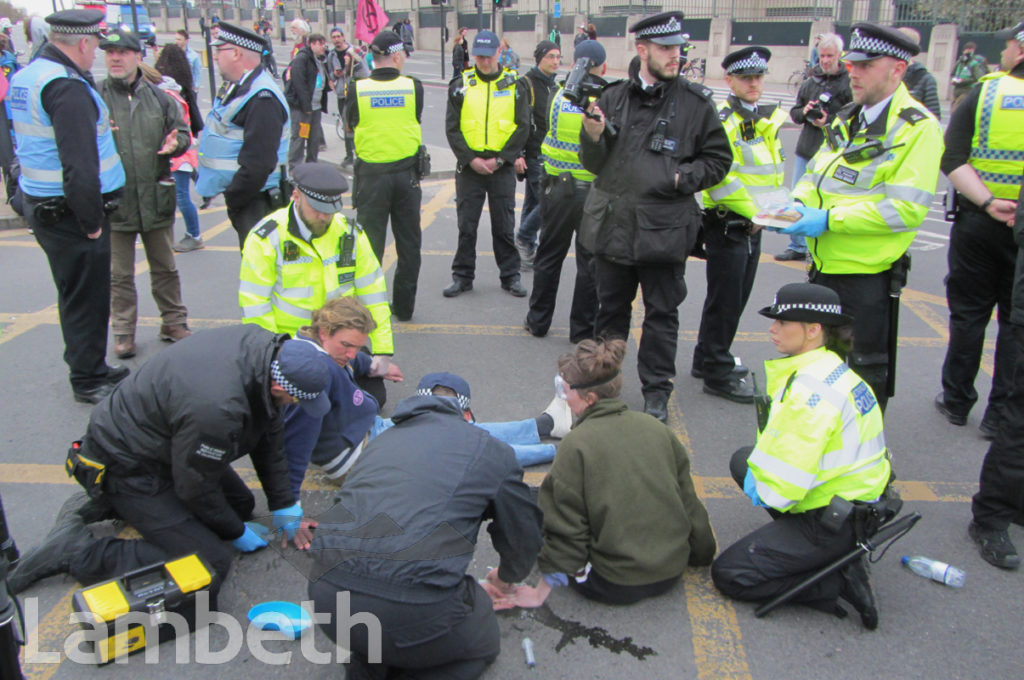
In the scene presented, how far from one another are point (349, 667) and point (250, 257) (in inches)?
89.7

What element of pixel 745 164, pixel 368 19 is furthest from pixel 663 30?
pixel 368 19

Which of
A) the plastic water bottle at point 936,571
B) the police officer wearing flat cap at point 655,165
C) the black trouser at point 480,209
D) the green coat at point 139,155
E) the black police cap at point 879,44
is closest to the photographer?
the plastic water bottle at point 936,571

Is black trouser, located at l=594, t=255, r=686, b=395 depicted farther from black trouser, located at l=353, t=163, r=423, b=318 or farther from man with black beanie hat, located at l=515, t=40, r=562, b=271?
man with black beanie hat, located at l=515, t=40, r=562, b=271

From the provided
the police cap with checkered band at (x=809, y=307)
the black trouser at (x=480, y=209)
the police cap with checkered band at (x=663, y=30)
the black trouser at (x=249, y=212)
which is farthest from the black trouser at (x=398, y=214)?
the police cap with checkered band at (x=809, y=307)

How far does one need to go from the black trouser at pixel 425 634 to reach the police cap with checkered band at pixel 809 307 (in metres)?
1.65

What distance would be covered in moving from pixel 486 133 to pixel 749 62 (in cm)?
231

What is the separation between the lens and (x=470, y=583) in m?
2.78

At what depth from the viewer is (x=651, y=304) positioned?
4637mm

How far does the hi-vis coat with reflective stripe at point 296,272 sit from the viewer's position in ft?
13.9

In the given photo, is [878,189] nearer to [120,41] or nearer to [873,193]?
[873,193]

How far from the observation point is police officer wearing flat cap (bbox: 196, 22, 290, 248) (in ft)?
17.1

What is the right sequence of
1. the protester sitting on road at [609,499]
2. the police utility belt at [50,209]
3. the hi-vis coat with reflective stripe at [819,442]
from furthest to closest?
the police utility belt at [50,209], the protester sitting on road at [609,499], the hi-vis coat with reflective stripe at [819,442]

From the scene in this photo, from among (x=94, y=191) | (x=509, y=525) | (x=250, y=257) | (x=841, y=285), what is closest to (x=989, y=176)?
(x=841, y=285)

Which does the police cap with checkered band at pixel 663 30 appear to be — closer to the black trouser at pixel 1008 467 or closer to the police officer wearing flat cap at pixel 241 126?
the black trouser at pixel 1008 467
